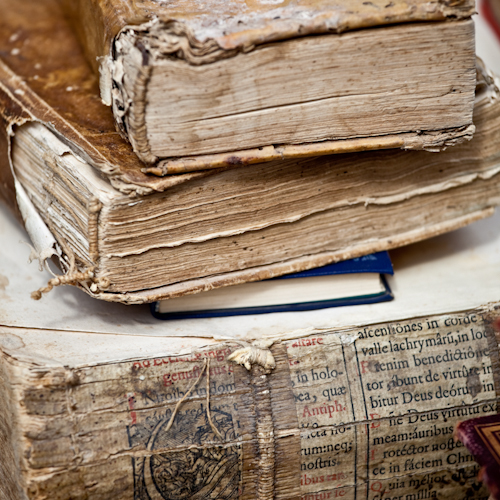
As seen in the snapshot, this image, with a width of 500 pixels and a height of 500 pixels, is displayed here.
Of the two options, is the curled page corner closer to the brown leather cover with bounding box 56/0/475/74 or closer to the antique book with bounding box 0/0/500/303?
the antique book with bounding box 0/0/500/303

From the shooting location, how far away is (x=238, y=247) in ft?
4.12

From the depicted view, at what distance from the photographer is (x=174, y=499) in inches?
43.1

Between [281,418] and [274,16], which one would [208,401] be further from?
[274,16]

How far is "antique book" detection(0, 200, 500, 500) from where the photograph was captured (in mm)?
1043

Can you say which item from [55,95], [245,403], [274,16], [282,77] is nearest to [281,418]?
[245,403]

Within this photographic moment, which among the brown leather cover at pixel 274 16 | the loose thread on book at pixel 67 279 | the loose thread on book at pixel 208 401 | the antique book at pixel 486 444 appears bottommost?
the antique book at pixel 486 444

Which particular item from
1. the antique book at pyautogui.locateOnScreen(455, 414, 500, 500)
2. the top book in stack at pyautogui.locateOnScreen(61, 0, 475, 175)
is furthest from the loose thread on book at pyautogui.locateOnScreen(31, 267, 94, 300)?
the antique book at pyautogui.locateOnScreen(455, 414, 500, 500)

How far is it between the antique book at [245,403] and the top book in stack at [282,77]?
0.36 meters

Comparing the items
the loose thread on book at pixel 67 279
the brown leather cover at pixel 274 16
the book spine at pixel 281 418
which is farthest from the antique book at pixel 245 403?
the brown leather cover at pixel 274 16

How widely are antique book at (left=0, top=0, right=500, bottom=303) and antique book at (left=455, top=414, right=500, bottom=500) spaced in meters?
0.49

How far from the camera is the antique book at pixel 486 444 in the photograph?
0.88 metres

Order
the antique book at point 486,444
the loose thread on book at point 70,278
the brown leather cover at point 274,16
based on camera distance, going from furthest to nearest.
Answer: the loose thread on book at point 70,278 → the brown leather cover at point 274,16 → the antique book at point 486,444

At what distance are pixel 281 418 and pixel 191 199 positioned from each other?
0.46 m

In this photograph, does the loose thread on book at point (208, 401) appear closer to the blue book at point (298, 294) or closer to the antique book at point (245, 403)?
the antique book at point (245, 403)
